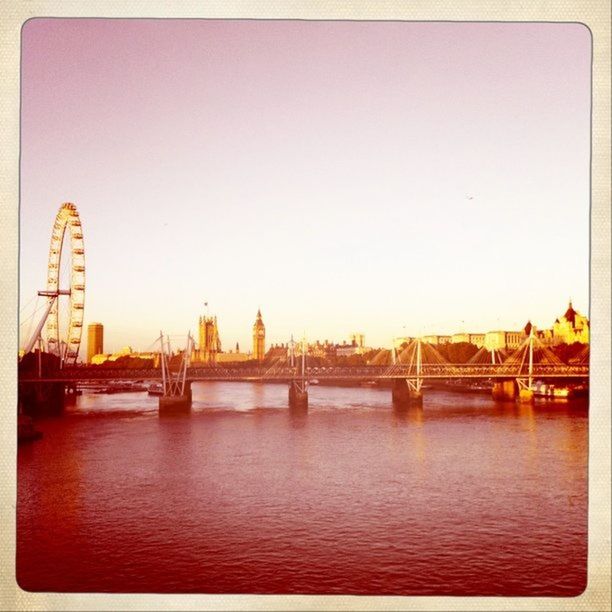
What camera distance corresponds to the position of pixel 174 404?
10.3 metres

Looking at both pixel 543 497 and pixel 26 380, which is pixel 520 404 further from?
pixel 26 380

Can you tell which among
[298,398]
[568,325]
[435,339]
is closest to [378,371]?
[298,398]

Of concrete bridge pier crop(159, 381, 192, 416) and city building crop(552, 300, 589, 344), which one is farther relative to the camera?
concrete bridge pier crop(159, 381, 192, 416)

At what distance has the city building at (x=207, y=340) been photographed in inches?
253

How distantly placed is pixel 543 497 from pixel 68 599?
13.1ft

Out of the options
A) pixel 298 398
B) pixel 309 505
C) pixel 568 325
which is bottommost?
pixel 309 505

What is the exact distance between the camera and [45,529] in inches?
190

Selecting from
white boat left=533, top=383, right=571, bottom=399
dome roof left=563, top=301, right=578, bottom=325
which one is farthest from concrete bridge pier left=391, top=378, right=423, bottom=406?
dome roof left=563, top=301, right=578, bottom=325

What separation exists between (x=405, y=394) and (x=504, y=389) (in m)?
1.74

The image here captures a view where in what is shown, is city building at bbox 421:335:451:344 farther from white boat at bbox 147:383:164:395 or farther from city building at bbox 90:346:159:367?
white boat at bbox 147:383:164:395

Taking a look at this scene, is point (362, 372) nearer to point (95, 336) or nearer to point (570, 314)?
point (570, 314)

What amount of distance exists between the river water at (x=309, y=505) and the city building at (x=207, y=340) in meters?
0.85

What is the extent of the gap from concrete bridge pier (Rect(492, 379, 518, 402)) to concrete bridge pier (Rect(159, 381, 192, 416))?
4.60 metres

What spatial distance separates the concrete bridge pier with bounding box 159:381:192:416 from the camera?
10133mm
